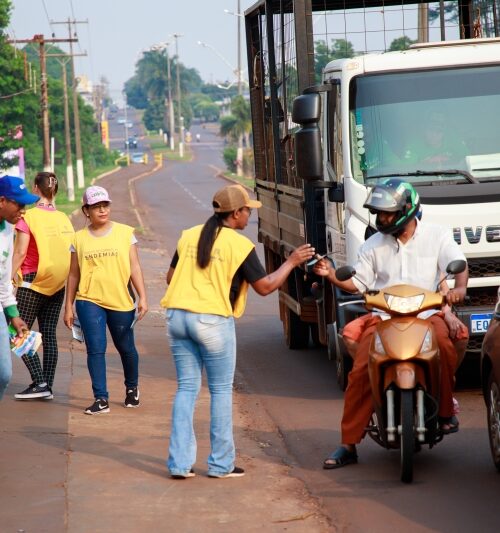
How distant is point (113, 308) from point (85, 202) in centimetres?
82

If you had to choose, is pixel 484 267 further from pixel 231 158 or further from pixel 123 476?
pixel 231 158

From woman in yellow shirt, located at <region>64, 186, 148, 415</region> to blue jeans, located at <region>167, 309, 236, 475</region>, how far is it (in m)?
2.22

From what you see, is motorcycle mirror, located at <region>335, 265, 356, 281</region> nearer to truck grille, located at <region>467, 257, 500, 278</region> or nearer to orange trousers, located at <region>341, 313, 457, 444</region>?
orange trousers, located at <region>341, 313, 457, 444</region>

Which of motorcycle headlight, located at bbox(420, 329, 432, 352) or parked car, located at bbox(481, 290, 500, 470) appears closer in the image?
motorcycle headlight, located at bbox(420, 329, 432, 352)

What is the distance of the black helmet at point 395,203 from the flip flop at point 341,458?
1.35 metres

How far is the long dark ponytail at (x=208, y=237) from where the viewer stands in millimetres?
7336

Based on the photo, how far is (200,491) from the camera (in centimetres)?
736

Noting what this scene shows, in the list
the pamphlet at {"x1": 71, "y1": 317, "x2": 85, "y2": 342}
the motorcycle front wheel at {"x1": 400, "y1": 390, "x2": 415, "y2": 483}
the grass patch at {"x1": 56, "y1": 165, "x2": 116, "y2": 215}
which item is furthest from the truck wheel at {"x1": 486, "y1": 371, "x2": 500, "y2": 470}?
the grass patch at {"x1": 56, "y1": 165, "x2": 116, "y2": 215}

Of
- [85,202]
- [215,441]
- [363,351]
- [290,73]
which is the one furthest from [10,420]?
[290,73]

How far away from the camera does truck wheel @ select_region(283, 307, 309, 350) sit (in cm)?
1348

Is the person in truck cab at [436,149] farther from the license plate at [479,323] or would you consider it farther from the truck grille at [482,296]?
the license plate at [479,323]

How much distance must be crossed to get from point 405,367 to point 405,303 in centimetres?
35

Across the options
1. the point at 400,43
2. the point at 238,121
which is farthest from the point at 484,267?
the point at 238,121

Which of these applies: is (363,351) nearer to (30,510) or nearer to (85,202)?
(30,510)
